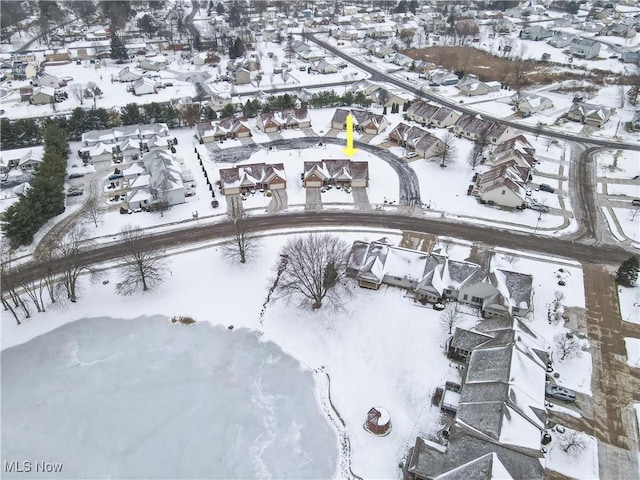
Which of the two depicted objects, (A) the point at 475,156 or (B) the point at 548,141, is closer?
(A) the point at 475,156

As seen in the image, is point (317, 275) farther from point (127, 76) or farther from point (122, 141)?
point (127, 76)

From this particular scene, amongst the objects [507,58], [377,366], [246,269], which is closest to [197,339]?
[246,269]

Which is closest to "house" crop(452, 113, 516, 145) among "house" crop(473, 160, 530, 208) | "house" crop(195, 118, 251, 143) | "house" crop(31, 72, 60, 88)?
"house" crop(473, 160, 530, 208)

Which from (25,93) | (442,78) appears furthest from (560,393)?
(25,93)

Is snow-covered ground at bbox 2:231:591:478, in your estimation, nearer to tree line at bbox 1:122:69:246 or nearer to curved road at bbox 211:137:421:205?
tree line at bbox 1:122:69:246

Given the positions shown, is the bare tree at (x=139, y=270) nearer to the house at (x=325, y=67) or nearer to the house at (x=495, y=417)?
the house at (x=495, y=417)

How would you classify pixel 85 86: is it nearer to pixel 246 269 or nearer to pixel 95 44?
pixel 95 44

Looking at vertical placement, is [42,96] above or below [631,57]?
above
